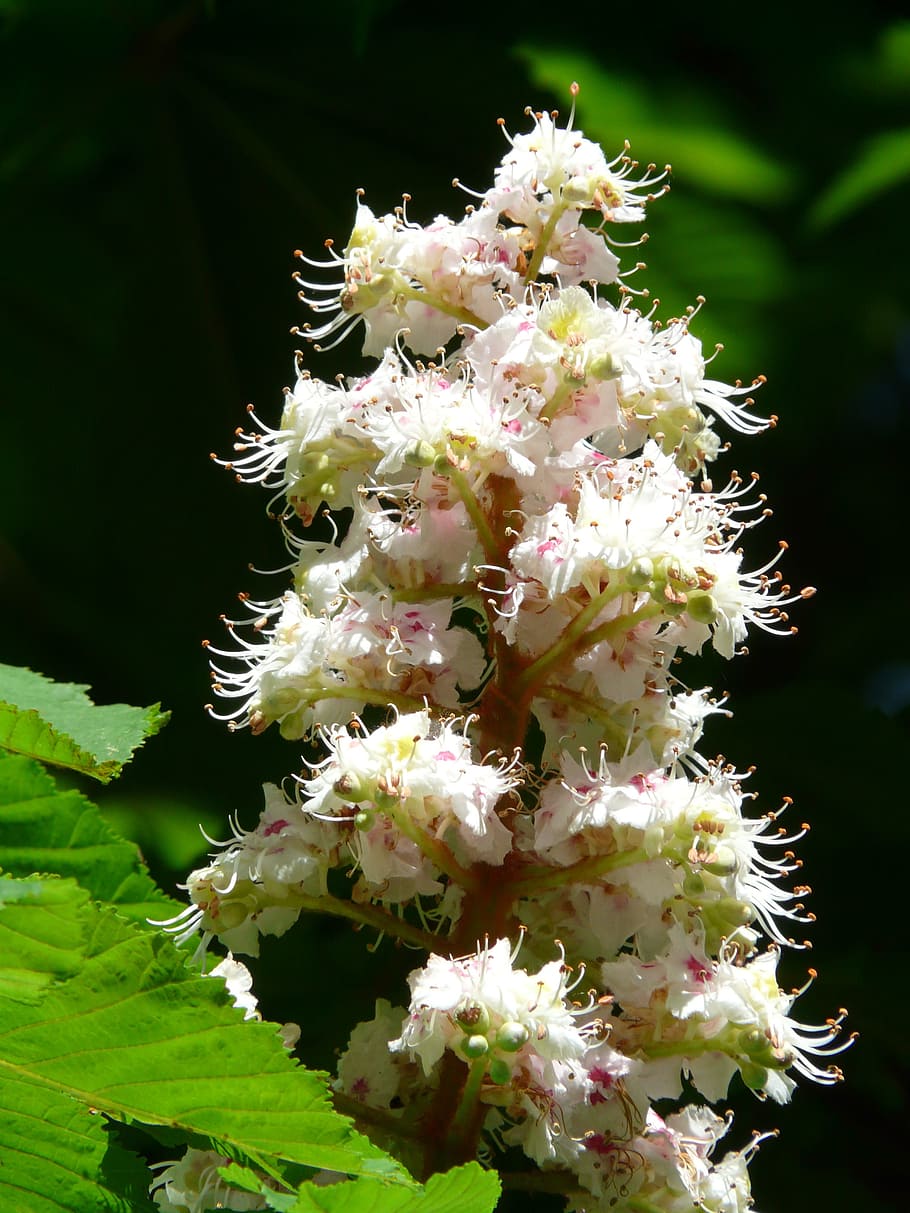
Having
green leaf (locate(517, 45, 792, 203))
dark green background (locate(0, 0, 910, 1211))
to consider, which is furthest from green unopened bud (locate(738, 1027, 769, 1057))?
green leaf (locate(517, 45, 792, 203))

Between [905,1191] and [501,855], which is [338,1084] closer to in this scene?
[501,855]

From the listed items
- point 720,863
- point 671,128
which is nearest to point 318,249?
point 671,128

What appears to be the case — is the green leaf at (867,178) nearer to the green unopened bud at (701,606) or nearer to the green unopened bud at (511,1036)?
the green unopened bud at (701,606)

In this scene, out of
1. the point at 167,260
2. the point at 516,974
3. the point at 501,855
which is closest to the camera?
the point at 516,974

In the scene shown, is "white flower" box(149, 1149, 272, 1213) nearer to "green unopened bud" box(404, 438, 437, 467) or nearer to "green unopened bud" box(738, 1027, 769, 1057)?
"green unopened bud" box(738, 1027, 769, 1057)

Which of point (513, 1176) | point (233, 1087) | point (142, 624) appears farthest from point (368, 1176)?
point (142, 624)
